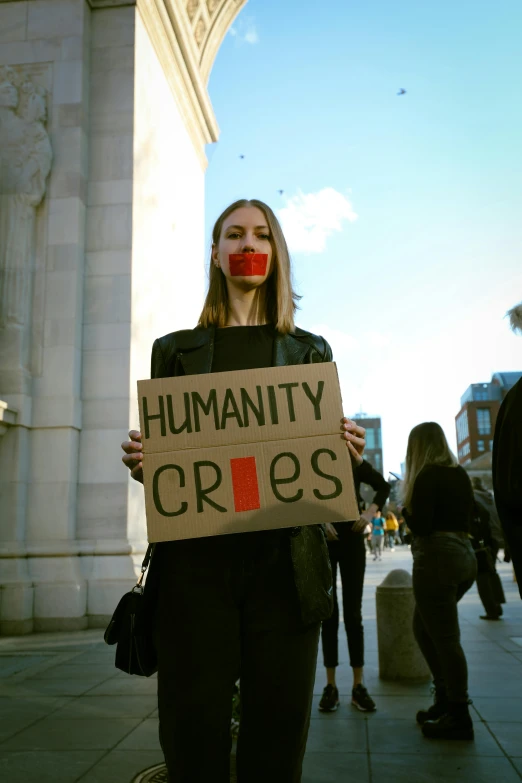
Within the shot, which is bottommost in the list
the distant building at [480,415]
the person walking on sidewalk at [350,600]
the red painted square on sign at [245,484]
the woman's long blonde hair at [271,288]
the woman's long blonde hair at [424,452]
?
the person walking on sidewalk at [350,600]

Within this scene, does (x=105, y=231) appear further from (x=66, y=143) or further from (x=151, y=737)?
(x=151, y=737)

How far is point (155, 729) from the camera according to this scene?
4.99m

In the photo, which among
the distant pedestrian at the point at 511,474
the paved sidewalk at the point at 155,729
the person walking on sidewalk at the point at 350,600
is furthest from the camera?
the person walking on sidewalk at the point at 350,600

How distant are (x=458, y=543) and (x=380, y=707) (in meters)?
1.48

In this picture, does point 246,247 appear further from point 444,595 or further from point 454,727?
point 454,727

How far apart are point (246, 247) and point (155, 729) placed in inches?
152

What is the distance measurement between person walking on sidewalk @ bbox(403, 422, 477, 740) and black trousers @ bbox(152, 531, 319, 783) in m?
3.28

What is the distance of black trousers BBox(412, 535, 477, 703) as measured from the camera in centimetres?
490

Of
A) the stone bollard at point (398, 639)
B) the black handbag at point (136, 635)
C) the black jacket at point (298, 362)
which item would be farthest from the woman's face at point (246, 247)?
the stone bollard at point (398, 639)

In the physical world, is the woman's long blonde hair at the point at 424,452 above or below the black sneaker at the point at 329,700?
above

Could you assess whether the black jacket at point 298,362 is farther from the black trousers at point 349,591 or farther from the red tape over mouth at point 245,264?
the black trousers at point 349,591

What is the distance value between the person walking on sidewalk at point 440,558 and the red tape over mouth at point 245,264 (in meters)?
3.22

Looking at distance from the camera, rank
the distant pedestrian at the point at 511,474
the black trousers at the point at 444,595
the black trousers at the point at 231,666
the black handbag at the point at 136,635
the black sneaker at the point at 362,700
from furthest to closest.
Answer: the black sneaker at the point at 362,700, the black trousers at the point at 444,595, the distant pedestrian at the point at 511,474, the black handbag at the point at 136,635, the black trousers at the point at 231,666

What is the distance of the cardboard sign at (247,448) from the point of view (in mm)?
2070
